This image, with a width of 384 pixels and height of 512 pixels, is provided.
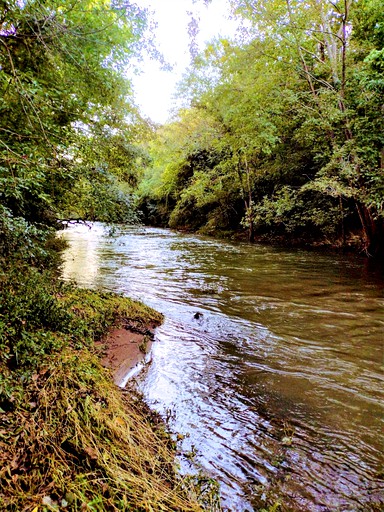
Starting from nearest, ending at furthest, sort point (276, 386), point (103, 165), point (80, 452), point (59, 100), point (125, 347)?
point (80, 452)
point (276, 386)
point (125, 347)
point (103, 165)
point (59, 100)

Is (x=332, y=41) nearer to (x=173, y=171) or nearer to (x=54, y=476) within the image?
(x=54, y=476)

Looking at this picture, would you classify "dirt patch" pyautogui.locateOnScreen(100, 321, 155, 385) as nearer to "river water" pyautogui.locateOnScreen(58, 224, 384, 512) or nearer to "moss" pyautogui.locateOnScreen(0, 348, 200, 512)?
"river water" pyautogui.locateOnScreen(58, 224, 384, 512)

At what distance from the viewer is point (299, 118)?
12.7 meters

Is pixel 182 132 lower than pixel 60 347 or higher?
higher

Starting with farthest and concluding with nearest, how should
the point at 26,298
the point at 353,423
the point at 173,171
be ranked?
the point at 173,171
the point at 26,298
the point at 353,423

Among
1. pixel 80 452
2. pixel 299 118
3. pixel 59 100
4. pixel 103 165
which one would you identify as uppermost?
pixel 299 118

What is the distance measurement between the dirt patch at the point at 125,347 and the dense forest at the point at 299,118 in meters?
6.80

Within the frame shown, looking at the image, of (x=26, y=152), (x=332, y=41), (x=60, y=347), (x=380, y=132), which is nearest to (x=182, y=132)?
(x=332, y=41)

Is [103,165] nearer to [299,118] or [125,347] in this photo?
A: [125,347]

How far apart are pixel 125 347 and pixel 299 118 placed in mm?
12590

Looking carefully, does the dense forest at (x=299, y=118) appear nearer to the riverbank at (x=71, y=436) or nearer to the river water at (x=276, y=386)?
the river water at (x=276, y=386)

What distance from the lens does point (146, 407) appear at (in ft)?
9.28

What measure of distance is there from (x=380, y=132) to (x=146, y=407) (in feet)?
35.2

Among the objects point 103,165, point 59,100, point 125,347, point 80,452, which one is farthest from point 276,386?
point 59,100
